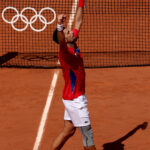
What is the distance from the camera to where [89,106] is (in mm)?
11727

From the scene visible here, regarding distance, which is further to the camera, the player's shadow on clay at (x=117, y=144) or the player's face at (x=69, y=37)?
the player's shadow on clay at (x=117, y=144)

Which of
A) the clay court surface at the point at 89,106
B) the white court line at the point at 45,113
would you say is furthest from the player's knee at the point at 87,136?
the white court line at the point at 45,113

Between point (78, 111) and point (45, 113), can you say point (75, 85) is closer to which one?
point (78, 111)

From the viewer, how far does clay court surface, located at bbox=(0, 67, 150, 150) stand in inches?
380

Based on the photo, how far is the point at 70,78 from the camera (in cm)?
757

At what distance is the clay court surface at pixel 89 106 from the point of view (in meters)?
9.65

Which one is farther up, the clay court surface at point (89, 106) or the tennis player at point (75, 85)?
the tennis player at point (75, 85)

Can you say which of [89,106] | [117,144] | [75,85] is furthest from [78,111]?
[89,106]

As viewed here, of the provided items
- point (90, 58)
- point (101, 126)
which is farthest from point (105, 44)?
point (101, 126)

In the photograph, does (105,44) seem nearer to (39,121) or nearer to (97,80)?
(97,80)

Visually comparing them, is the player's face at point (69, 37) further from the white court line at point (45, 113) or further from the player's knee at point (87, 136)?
the white court line at point (45, 113)

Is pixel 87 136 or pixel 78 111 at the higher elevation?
pixel 78 111

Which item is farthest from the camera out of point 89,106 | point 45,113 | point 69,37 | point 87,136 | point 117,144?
point 89,106

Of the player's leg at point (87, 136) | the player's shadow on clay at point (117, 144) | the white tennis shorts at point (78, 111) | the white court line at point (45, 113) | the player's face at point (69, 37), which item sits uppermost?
the player's face at point (69, 37)
